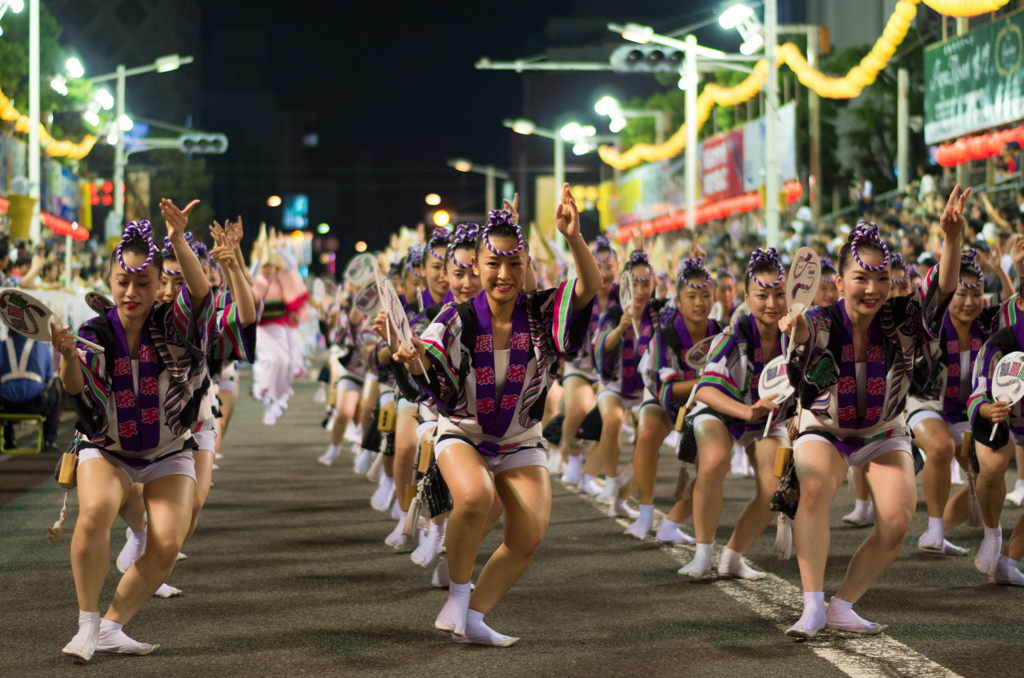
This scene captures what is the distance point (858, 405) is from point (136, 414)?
11.4 feet

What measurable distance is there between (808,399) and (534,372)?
4.61 ft

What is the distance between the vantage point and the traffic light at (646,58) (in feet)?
77.9

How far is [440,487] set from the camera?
6.52m

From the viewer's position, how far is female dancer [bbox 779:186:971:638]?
6.34m

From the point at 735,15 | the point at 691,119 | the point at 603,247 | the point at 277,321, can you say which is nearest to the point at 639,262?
the point at 603,247

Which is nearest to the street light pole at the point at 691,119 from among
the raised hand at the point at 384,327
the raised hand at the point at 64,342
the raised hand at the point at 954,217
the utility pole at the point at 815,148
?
the utility pole at the point at 815,148

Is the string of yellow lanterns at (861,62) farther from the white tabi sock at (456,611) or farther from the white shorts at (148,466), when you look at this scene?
the white shorts at (148,466)

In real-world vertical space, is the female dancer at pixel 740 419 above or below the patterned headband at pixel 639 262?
below

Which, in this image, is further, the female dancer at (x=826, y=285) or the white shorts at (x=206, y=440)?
the female dancer at (x=826, y=285)

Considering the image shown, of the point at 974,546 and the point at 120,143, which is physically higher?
the point at 120,143

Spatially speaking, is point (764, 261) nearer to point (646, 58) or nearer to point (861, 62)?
point (646, 58)

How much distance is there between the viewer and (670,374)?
348 inches

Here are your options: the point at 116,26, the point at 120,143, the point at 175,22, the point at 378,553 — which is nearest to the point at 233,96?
the point at 175,22

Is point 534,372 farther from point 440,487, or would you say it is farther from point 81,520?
point 81,520
